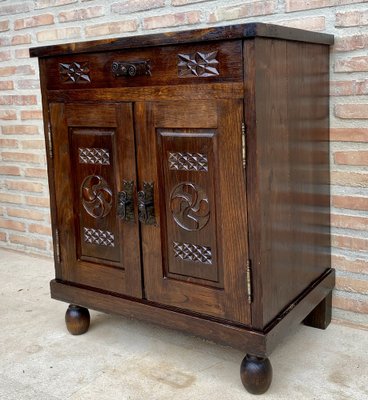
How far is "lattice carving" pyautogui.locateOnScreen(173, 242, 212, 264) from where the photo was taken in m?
1.59

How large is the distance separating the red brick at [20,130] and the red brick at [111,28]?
0.53m

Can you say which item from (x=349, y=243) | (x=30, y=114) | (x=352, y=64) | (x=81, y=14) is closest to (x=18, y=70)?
(x=30, y=114)

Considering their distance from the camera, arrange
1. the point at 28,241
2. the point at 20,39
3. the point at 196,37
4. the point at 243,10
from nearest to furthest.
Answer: the point at 196,37, the point at 243,10, the point at 20,39, the point at 28,241

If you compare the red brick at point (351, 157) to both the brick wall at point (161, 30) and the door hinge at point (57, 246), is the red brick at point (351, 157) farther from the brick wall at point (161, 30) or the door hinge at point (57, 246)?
the door hinge at point (57, 246)

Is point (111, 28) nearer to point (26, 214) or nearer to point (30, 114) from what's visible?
point (30, 114)

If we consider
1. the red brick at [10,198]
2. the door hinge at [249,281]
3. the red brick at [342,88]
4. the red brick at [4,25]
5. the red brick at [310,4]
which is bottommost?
the red brick at [10,198]

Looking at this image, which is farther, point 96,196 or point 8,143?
point 8,143

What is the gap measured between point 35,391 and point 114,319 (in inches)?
19.4

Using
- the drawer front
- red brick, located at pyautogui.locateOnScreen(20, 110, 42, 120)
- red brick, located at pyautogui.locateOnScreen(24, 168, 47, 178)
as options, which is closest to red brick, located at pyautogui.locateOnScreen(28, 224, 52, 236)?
red brick, located at pyautogui.locateOnScreen(24, 168, 47, 178)

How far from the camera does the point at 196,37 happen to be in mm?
1445

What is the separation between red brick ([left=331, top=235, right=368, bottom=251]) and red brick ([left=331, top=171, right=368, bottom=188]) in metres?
0.18

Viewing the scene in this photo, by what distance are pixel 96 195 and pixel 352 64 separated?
880mm

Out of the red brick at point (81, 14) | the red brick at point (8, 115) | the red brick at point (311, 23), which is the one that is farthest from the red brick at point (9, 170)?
the red brick at point (311, 23)

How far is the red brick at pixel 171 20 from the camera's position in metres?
2.15
